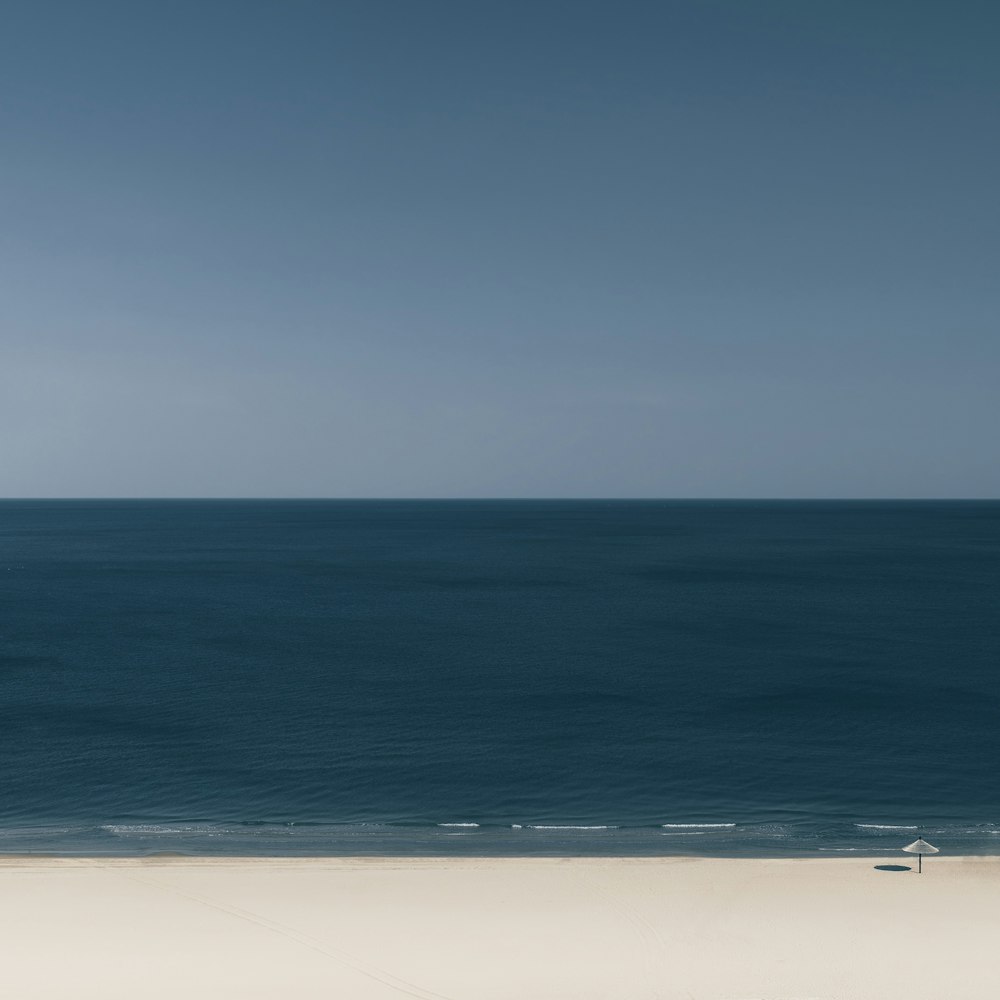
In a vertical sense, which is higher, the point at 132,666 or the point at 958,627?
the point at 958,627

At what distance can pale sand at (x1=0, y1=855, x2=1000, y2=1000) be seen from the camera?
77.4ft

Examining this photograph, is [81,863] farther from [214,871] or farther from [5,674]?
[5,674]

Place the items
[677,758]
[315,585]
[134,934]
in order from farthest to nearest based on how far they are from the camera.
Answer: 1. [315,585]
2. [677,758]
3. [134,934]

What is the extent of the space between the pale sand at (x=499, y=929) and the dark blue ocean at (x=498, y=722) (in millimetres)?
3752

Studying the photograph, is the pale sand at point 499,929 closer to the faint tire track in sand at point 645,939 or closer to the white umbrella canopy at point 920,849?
the faint tire track in sand at point 645,939

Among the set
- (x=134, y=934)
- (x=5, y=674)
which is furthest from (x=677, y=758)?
(x=5, y=674)

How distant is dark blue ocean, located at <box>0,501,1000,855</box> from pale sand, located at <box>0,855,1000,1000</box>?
3.75 m

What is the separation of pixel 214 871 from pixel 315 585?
89368mm

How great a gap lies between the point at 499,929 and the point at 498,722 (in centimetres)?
2536

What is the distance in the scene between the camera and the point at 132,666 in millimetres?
67000

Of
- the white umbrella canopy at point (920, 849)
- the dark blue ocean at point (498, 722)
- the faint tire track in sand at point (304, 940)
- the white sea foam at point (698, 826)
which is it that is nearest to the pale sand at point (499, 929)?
the faint tire track in sand at point (304, 940)

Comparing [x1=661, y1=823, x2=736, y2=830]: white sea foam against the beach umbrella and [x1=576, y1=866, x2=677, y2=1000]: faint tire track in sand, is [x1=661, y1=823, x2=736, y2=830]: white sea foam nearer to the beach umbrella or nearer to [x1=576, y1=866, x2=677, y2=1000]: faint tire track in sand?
[x1=576, y1=866, x2=677, y2=1000]: faint tire track in sand

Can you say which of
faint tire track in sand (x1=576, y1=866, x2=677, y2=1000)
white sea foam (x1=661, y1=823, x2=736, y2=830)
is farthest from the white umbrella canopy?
faint tire track in sand (x1=576, y1=866, x2=677, y2=1000)

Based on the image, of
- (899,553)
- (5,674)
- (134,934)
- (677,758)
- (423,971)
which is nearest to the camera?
(423,971)
